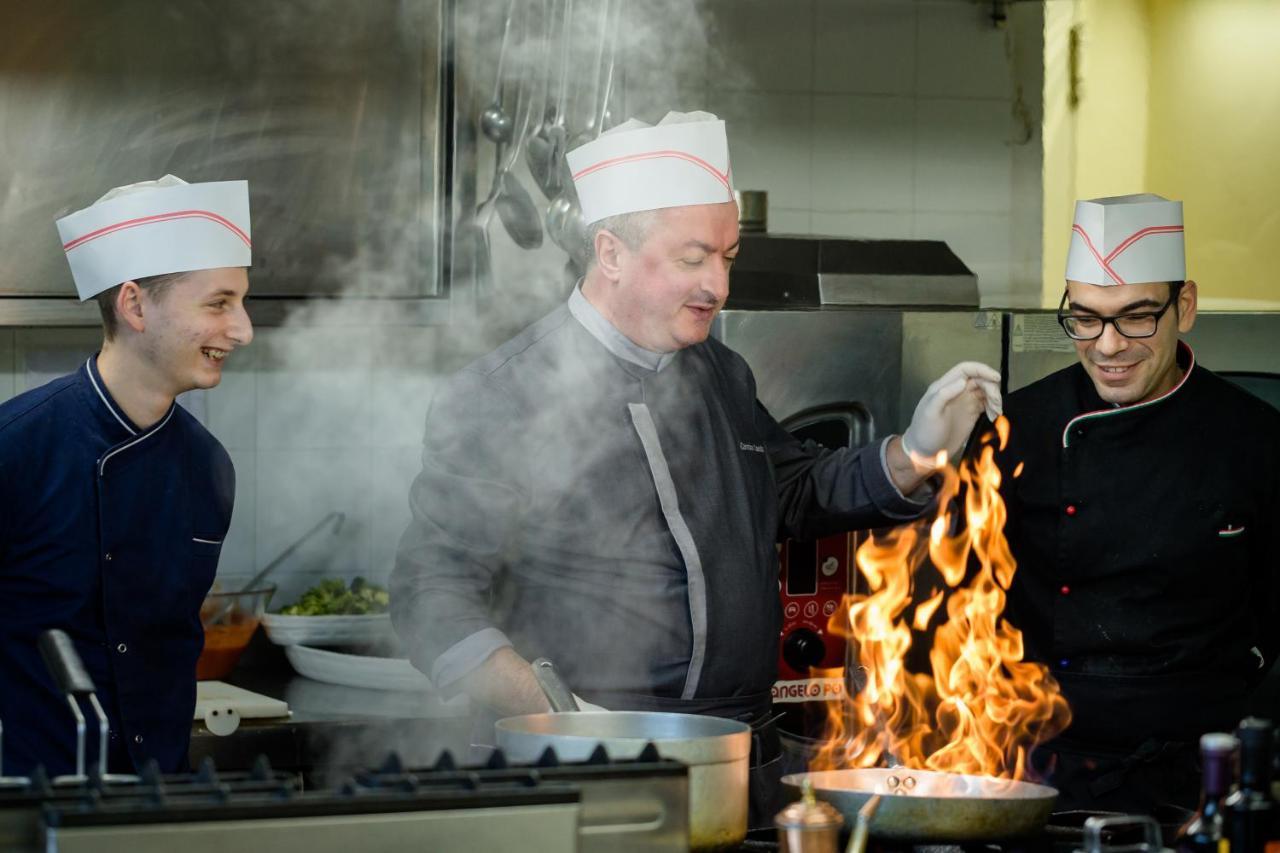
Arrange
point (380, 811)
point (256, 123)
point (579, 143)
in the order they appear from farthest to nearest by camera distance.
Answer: point (579, 143), point (256, 123), point (380, 811)

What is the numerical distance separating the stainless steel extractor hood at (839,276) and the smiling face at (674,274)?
0.75m

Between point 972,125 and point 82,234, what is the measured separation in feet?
8.03

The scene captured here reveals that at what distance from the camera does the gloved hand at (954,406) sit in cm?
252

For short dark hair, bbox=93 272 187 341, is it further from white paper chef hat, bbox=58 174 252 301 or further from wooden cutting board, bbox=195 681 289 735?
wooden cutting board, bbox=195 681 289 735

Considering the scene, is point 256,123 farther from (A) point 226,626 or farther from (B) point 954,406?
(B) point 954,406

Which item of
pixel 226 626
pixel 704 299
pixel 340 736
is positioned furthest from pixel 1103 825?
pixel 226 626

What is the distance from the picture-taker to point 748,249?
3367mm

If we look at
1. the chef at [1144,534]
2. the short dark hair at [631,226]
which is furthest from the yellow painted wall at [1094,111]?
the short dark hair at [631,226]

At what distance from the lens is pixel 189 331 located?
2.44 metres

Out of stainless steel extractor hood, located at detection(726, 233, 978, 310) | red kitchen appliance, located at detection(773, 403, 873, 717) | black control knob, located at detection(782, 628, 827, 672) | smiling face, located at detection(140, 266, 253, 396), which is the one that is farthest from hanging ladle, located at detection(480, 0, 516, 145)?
black control knob, located at detection(782, 628, 827, 672)

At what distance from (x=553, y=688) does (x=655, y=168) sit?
3.10 ft

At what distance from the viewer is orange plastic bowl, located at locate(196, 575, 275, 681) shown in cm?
331

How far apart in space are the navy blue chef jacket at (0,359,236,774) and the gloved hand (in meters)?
1.17

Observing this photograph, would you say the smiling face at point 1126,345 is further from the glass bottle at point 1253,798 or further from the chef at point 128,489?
the chef at point 128,489
